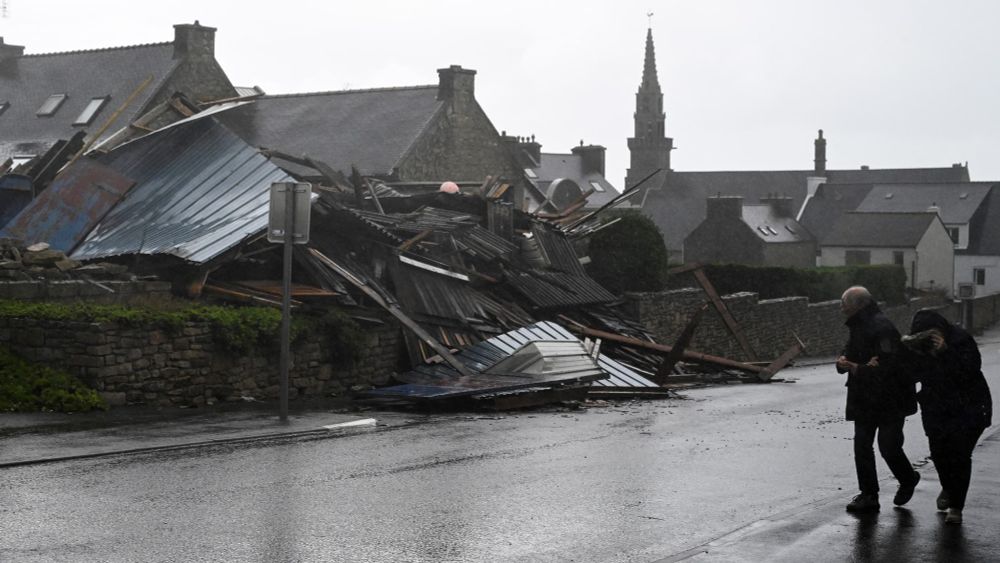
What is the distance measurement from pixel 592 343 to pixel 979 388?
15014 mm

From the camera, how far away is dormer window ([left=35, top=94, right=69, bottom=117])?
4562cm

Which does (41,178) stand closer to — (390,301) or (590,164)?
(390,301)

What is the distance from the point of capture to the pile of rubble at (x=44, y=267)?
1759cm

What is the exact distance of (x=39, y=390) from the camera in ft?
48.2

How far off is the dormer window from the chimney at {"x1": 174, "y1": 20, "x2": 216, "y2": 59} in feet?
16.2

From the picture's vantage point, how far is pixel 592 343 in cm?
2455

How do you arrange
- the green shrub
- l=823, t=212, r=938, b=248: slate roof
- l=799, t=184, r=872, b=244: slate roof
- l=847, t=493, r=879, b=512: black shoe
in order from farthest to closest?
1. l=799, t=184, r=872, b=244: slate roof
2. l=823, t=212, r=938, b=248: slate roof
3. the green shrub
4. l=847, t=493, r=879, b=512: black shoe

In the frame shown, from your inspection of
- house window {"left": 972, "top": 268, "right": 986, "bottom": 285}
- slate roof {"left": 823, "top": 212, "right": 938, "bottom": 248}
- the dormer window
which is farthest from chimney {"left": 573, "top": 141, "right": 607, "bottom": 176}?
the dormer window

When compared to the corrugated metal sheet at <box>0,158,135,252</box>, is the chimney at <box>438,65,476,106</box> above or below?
above

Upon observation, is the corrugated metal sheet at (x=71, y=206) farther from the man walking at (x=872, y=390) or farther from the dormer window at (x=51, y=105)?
the dormer window at (x=51, y=105)

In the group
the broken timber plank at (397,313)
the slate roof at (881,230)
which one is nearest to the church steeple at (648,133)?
the slate roof at (881,230)

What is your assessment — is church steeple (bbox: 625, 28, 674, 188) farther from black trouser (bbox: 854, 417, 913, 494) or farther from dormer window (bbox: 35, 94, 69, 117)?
black trouser (bbox: 854, 417, 913, 494)

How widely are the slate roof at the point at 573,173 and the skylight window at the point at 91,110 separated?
137 feet

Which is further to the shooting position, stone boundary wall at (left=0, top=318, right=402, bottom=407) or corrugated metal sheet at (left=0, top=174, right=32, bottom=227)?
corrugated metal sheet at (left=0, top=174, right=32, bottom=227)
